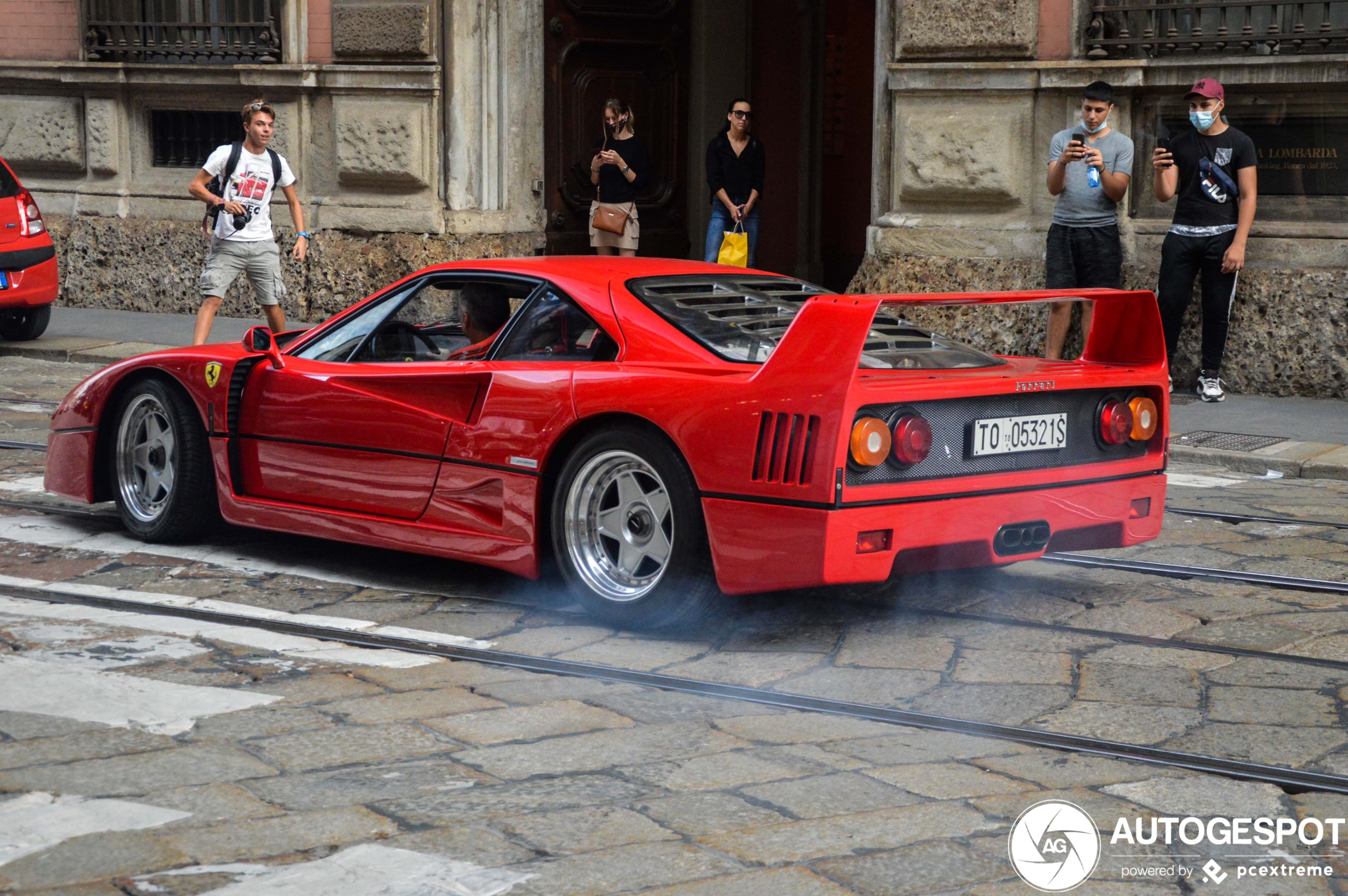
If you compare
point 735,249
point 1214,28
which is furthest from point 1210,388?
point 735,249

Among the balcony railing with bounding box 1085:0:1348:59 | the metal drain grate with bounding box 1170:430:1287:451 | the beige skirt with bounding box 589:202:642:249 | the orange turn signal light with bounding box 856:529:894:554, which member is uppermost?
the balcony railing with bounding box 1085:0:1348:59

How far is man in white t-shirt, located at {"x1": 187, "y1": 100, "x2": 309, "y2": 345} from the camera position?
10.5m

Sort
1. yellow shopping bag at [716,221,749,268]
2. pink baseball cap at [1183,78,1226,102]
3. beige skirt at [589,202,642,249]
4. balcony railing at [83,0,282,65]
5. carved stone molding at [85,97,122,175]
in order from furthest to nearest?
carved stone molding at [85,97,122,175] < balcony railing at [83,0,282,65] < beige skirt at [589,202,642,249] < yellow shopping bag at [716,221,749,268] < pink baseball cap at [1183,78,1226,102]

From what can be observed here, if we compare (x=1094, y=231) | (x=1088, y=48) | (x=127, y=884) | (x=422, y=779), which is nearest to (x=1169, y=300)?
(x=1094, y=231)

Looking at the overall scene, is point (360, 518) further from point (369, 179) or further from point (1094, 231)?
point (369, 179)

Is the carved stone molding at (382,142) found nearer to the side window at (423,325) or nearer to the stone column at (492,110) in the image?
the stone column at (492,110)

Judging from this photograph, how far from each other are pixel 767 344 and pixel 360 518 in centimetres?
155

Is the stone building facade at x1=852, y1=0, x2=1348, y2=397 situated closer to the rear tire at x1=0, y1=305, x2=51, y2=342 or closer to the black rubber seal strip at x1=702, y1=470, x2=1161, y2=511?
the black rubber seal strip at x1=702, y1=470, x2=1161, y2=511

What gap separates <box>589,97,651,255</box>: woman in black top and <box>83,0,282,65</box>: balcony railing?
323cm

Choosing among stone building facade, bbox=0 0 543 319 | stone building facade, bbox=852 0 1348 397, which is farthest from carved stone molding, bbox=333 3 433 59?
stone building facade, bbox=852 0 1348 397

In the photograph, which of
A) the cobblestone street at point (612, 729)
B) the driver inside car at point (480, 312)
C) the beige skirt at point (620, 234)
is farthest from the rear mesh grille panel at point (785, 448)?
the beige skirt at point (620, 234)

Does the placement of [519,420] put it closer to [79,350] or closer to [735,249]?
[735,249]

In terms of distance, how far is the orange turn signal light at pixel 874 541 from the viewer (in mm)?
4672

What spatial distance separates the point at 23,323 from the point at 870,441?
33.7 ft
